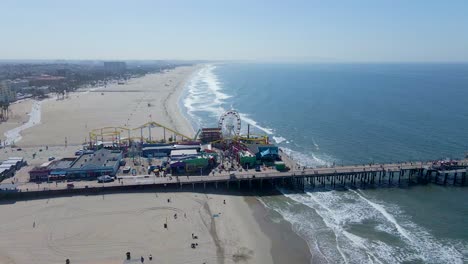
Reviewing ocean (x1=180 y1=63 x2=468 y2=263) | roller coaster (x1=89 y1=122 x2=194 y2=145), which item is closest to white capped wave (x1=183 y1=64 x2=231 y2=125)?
ocean (x1=180 y1=63 x2=468 y2=263)

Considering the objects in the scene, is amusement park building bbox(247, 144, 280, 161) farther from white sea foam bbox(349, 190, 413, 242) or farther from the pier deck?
white sea foam bbox(349, 190, 413, 242)

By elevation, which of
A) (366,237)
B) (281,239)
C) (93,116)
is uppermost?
(93,116)

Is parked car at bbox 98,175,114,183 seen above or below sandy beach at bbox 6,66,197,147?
below

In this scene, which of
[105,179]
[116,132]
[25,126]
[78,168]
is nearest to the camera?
[105,179]

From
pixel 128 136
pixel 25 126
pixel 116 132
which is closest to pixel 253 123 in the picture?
pixel 128 136

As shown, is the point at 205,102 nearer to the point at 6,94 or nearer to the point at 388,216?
the point at 6,94

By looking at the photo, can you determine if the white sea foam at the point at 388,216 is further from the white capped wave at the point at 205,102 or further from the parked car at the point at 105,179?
the white capped wave at the point at 205,102

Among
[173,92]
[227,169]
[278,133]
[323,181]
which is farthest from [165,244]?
[173,92]

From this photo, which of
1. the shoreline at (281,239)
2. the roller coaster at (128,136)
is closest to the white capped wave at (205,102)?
the roller coaster at (128,136)
